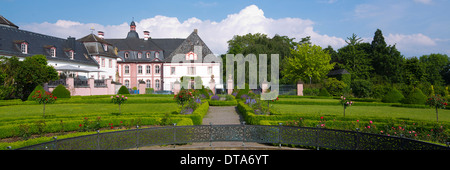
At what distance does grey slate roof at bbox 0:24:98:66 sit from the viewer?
29837 millimetres

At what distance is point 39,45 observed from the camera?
3344cm

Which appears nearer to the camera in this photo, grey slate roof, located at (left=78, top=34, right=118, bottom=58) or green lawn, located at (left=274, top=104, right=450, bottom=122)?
green lawn, located at (left=274, top=104, right=450, bottom=122)

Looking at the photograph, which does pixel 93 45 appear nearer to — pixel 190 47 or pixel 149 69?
pixel 149 69

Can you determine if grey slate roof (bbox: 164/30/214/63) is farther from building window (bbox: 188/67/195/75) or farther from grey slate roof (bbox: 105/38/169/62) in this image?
building window (bbox: 188/67/195/75)

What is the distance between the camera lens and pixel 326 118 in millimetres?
11523

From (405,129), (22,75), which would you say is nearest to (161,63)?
(22,75)

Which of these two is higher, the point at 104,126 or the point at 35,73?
the point at 35,73

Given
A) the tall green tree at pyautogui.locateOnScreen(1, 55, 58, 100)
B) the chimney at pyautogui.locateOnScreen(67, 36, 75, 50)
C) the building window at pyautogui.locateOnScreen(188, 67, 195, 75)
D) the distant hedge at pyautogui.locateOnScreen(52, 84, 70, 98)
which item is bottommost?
the distant hedge at pyautogui.locateOnScreen(52, 84, 70, 98)

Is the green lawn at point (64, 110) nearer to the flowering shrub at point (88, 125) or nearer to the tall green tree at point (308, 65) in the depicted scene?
the flowering shrub at point (88, 125)

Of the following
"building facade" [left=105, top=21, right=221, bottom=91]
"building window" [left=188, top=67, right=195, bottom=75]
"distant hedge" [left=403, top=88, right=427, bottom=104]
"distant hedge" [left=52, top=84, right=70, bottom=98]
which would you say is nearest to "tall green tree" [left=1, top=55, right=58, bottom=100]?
"distant hedge" [left=52, top=84, right=70, bottom=98]

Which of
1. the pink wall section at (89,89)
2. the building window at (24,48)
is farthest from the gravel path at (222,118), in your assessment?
the building window at (24,48)
